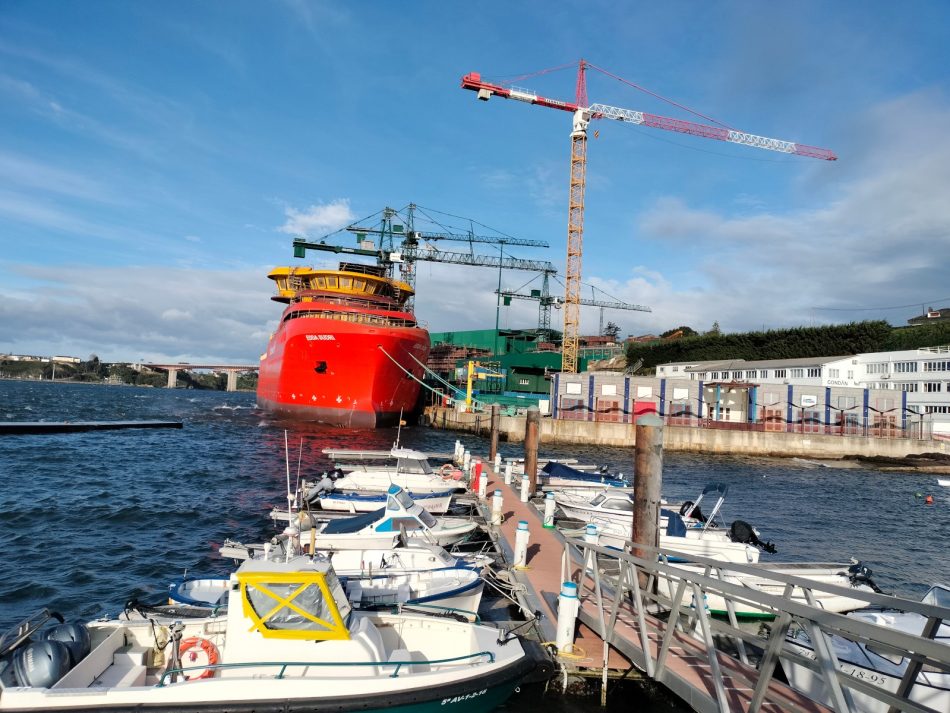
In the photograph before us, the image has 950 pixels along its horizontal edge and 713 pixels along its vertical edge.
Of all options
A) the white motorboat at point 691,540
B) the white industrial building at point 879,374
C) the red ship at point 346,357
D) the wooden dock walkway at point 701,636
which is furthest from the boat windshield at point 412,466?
the white industrial building at point 879,374

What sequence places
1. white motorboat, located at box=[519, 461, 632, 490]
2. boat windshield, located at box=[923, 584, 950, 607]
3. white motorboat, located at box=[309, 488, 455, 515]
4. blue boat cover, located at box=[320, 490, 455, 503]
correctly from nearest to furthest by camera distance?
boat windshield, located at box=[923, 584, 950, 607]
white motorboat, located at box=[309, 488, 455, 515]
blue boat cover, located at box=[320, 490, 455, 503]
white motorboat, located at box=[519, 461, 632, 490]

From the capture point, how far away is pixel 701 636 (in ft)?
28.8

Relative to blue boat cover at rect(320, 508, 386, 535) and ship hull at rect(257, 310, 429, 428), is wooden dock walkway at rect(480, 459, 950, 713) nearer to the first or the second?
blue boat cover at rect(320, 508, 386, 535)

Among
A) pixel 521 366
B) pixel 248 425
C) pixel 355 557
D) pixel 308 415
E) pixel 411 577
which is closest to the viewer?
pixel 411 577

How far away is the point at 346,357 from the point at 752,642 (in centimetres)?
3839

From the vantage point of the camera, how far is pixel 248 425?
49.9m

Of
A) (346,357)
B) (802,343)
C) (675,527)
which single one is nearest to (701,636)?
(675,527)

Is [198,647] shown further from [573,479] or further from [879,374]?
[879,374]

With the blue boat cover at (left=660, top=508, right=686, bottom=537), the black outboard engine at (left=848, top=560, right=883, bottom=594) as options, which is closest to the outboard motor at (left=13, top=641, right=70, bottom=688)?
the blue boat cover at (left=660, top=508, right=686, bottom=537)

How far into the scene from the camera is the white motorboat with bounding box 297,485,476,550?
13.4 meters

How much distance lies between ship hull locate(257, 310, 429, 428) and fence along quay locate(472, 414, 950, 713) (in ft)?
100

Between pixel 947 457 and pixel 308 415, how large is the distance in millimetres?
49113

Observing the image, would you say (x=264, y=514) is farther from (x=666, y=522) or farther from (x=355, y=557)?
(x=666, y=522)

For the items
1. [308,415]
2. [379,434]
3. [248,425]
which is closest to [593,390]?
[379,434]
